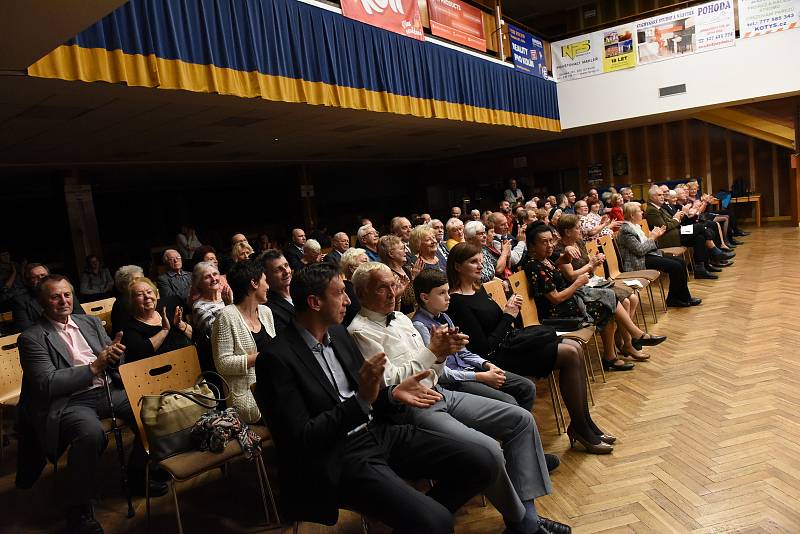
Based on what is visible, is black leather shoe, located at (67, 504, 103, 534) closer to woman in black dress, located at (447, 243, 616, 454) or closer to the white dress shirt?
the white dress shirt

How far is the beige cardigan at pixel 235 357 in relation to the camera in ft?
8.91

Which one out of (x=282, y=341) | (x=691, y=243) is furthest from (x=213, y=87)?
(x=691, y=243)

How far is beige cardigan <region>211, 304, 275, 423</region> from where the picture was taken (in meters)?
2.71

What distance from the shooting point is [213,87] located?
478cm

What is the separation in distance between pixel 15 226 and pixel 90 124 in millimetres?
6566

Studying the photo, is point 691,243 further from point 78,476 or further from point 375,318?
point 78,476

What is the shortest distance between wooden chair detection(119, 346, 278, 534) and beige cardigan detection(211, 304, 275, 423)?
119mm

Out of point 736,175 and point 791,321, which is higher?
point 736,175

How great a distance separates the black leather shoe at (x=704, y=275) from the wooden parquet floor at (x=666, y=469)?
2.62 m

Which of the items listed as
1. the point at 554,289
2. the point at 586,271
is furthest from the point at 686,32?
the point at 554,289

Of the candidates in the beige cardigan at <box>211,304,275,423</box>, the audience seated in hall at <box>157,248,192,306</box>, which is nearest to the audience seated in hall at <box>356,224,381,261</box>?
the audience seated in hall at <box>157,248,192,306</box>

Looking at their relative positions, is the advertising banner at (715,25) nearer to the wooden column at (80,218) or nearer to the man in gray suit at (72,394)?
the man in gray suit at (72,394)

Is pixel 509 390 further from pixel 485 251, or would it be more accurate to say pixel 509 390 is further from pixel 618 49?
pixel 618 49

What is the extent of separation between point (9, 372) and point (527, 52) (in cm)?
979
